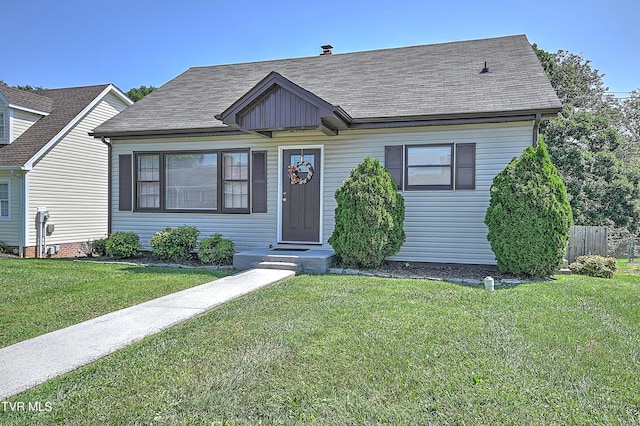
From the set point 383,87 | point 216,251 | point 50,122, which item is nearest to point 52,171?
point 50,122

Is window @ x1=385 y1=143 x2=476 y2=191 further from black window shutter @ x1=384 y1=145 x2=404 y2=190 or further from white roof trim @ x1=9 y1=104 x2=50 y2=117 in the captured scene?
white roof trim @ x1=9 y1=104 x2=50 y2=117

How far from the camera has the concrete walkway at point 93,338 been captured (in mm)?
2781

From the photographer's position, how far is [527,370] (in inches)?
115

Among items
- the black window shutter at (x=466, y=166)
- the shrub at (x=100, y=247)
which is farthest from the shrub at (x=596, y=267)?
the shrub at (x=100, y=247)

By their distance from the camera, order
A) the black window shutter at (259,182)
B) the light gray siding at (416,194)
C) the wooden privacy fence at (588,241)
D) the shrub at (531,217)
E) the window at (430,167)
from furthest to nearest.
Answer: the wooden privacy fence at (588,241) → the black window shutter at (259,182) → the window at (430,167) → the light gray siding at (416,194) → the shrub at (531,217)

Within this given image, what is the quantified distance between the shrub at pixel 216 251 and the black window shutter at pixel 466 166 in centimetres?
464

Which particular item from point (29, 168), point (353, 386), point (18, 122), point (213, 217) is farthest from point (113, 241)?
point (353, 386)

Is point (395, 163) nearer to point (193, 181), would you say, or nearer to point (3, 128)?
point (193, 181)

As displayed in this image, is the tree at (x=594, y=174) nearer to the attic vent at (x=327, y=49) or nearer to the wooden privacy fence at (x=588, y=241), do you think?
the wooden privacy fence at (x=588, y=241)

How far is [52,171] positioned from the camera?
1164cm

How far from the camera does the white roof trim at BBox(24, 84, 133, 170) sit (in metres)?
11.0

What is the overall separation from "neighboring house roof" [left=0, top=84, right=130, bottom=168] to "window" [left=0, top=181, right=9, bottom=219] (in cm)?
65

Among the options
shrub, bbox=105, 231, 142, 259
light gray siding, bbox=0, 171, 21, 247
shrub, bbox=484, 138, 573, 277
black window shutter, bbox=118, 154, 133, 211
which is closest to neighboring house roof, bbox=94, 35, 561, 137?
black window shutter, bbox=118, 154, 133, 211

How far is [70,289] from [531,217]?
6.78m
